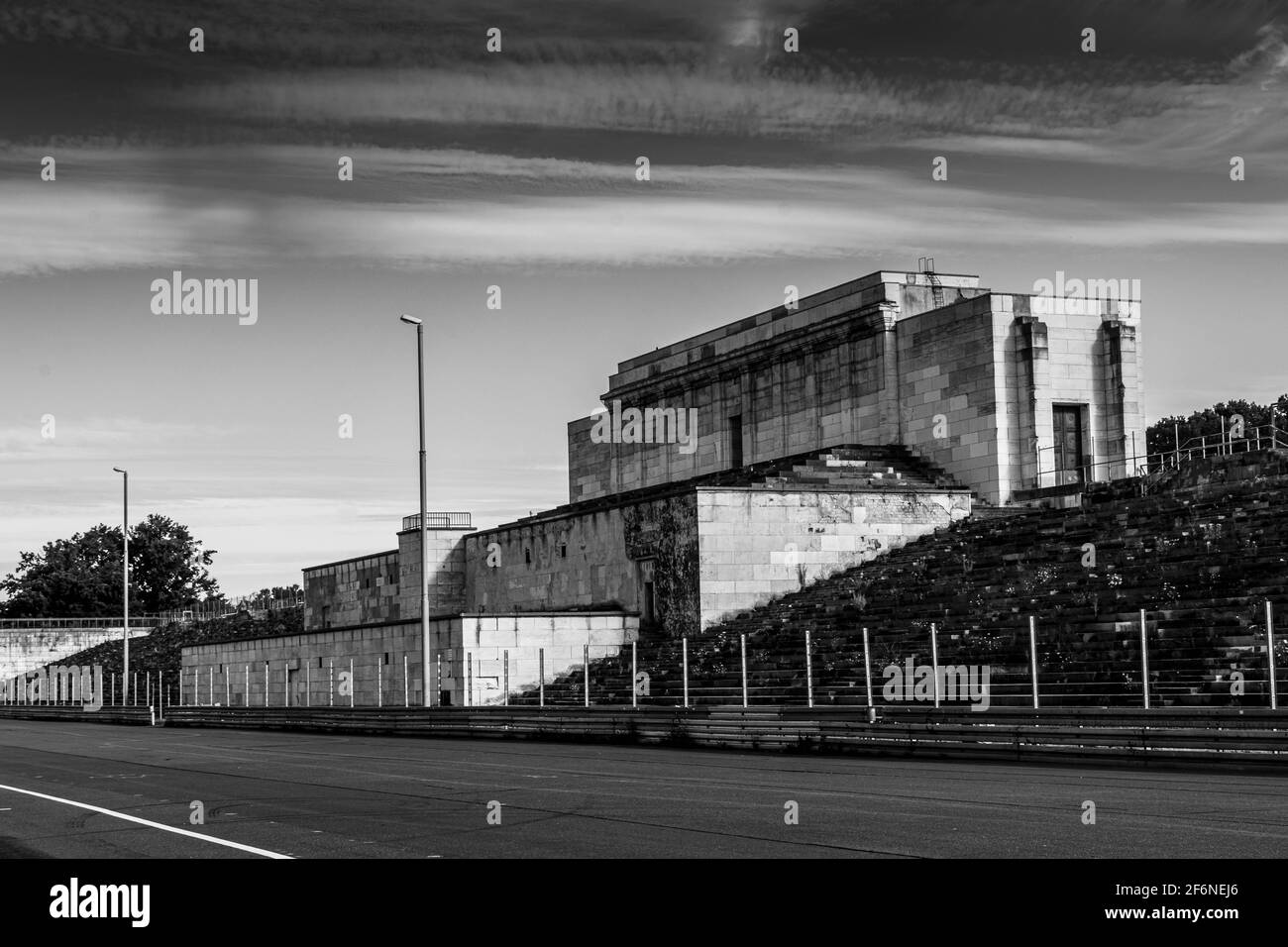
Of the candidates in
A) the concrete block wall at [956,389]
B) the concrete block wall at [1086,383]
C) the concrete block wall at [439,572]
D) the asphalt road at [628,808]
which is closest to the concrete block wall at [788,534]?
the concrete block wall at [956,389]

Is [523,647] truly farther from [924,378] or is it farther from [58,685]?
[58,685]

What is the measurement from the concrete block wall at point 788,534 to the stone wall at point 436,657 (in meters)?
3.72

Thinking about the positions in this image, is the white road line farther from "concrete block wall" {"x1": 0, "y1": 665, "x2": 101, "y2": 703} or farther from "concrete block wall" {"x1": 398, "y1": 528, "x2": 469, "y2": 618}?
"concrete block wall" {"x1": 0, "y1": 665, "x2": 101, "y2": 703}

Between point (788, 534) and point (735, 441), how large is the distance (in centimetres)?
1352

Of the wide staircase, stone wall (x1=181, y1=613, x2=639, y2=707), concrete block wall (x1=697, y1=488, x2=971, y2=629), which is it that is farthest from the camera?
stone wall (x1=181, y1=613, x2=639, y2=707)

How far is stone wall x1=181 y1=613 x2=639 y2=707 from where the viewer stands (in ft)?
144

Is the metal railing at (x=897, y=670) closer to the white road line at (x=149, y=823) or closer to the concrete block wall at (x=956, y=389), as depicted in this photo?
the concrete block wall at (x=956, y=389)

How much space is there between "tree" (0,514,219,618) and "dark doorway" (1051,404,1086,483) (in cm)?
10196

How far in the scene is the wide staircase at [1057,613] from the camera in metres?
26.5

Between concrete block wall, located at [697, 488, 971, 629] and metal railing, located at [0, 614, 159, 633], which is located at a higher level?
concrete block wall, located at [697, 488, 971, 629]

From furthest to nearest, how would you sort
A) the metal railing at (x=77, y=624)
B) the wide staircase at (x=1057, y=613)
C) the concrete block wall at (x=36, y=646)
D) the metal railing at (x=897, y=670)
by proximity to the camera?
1. the metal railing at (x=77, y=624)
2. the concrete block wall at (x=36, y=646)
3. the wide staircase at (x=1057, y=613)
4. the metal railing at (x=897, y=670)

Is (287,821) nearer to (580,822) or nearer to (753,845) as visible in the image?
(580,822)

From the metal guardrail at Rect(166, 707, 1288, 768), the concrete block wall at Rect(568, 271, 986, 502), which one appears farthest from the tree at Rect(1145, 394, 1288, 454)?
the metal guardrail at Rect(166, 707, 1288, 768)
